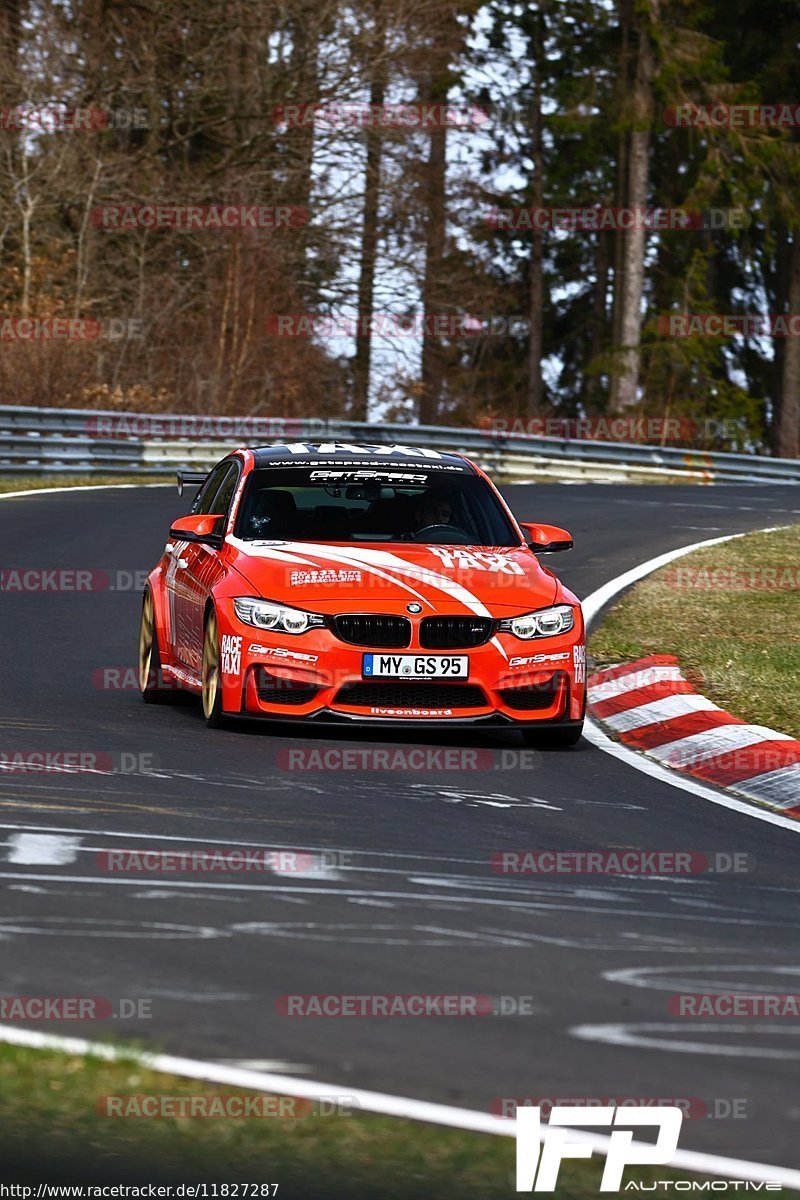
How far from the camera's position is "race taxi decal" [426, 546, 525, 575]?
10750 millimetres

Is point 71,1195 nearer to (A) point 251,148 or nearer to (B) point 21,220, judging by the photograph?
(B) point 21,220

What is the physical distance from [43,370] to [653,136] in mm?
36143

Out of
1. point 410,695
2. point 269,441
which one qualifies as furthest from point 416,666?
point 269,441

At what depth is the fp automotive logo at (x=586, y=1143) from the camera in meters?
4.02

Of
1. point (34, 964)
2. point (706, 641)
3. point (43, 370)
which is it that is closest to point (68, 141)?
point (43, 370)

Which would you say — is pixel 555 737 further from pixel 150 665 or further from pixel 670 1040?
pixel 670 1040

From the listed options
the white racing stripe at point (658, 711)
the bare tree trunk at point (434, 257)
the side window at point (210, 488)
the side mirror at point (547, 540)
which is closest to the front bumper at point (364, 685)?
the white racing stripe at point (658, 711)

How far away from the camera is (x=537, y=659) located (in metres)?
10.3

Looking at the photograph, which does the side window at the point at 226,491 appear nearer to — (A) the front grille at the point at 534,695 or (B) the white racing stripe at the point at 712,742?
(A) the front grille at the point at 534,695

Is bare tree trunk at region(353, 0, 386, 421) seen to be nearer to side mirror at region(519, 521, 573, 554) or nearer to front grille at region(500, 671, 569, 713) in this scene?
side mirror at region(519, 521, 573, 554)

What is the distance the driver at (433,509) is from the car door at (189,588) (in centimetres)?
112

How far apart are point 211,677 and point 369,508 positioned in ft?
5.06

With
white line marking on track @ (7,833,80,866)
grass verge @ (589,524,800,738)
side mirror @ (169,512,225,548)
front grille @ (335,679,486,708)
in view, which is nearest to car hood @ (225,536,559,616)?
side mirror @ (169,512,225,548)

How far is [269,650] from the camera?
10.1 m
